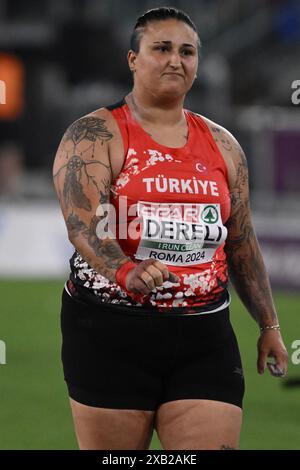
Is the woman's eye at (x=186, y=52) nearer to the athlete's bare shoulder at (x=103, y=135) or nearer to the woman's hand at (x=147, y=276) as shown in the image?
the athlete's bare shoulder at (x=103, y=135)

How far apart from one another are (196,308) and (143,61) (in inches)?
40.0

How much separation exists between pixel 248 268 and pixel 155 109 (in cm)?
86

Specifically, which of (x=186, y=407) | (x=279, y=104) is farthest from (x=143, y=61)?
(x=279, y=104)

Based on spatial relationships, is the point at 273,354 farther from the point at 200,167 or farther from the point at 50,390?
the point at 50,390

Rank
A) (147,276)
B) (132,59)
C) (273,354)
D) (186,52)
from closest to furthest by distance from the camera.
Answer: (147,276)
(186,52)
(132,59)
(273,354)

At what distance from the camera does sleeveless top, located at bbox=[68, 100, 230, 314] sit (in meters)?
4.97

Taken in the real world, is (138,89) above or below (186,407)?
above

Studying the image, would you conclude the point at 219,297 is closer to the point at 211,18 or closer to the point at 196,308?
the point at 196,308

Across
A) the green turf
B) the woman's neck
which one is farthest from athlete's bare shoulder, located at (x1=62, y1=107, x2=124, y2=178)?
the green turf

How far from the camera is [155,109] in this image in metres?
5.17

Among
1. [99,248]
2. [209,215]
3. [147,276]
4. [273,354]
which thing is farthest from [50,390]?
[147,276]

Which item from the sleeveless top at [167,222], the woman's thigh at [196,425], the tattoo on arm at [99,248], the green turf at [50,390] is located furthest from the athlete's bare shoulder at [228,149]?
the green turf at [50,390]

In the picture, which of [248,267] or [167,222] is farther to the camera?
[248,267]
